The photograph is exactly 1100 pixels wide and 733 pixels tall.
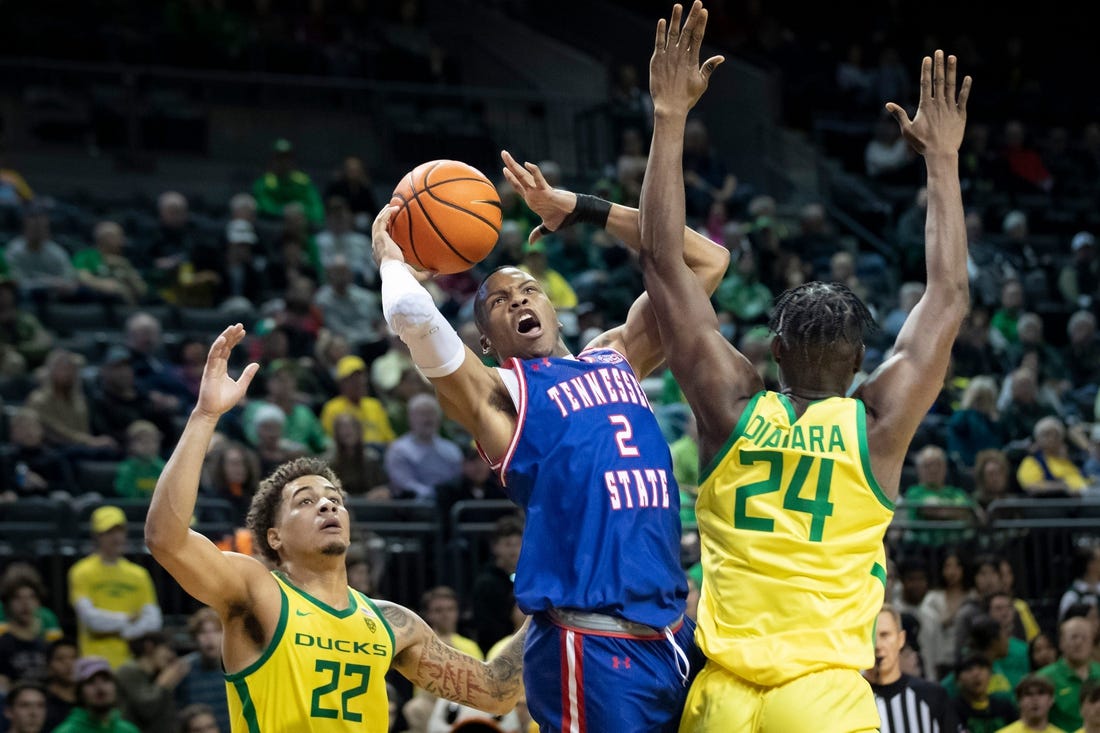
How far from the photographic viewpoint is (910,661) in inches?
357

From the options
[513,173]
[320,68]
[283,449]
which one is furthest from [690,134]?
[513,173]

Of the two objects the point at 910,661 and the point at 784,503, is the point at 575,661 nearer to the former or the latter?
the point at 784,503

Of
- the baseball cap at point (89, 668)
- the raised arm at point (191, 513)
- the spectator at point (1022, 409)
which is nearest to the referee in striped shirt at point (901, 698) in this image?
the raised arm at point (191, 513)

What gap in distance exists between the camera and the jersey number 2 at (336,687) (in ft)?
17.8

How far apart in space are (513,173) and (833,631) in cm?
192

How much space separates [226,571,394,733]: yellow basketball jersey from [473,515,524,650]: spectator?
14.9 feet

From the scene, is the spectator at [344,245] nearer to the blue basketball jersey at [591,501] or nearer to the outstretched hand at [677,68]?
the blue basketball jersey at [591,501]

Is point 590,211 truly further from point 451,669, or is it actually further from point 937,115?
point 451,669

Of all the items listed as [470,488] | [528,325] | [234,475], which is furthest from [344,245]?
[528,325]

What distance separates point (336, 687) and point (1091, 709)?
17.4 ft

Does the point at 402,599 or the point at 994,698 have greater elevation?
the point at 402,599

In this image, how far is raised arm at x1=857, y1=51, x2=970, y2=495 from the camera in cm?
473

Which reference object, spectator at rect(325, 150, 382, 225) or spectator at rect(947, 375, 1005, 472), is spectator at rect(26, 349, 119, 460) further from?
spectator at rect(947, 375, 1005, 472)

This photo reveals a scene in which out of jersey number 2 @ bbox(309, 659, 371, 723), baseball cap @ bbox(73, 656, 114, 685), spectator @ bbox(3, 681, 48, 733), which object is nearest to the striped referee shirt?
jersey number 2 @ bbox(309, 659, 371, 723)
